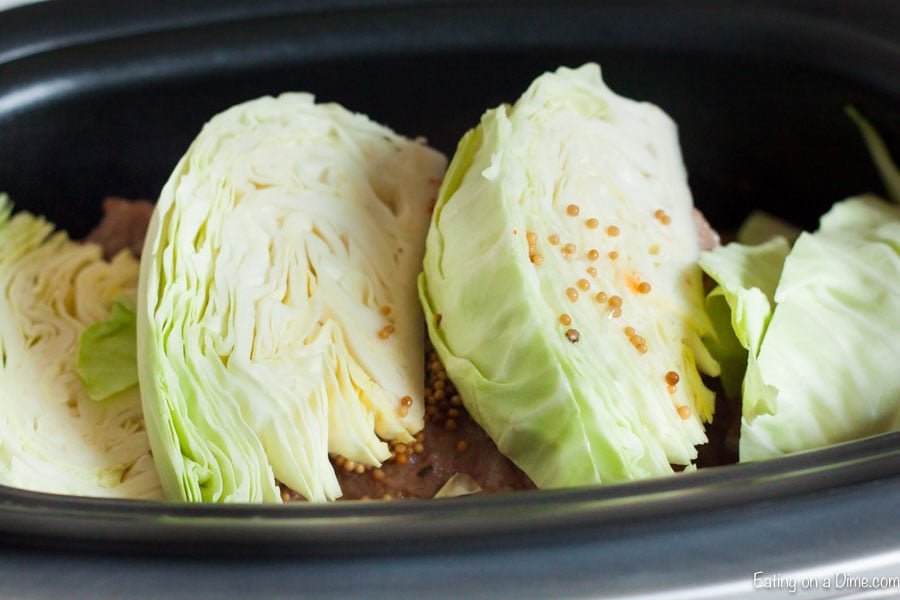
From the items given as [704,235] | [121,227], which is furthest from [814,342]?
[121,227]

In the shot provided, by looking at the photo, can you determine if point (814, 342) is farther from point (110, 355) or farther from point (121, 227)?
point (121, 227)

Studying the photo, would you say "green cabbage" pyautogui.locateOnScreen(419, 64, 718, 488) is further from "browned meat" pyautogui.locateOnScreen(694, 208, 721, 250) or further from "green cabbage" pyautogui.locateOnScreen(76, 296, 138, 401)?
"green cabbage" pyautogui.locateOnScreen(76, 296, 138, 401)

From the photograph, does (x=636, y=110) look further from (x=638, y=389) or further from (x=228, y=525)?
(x=228, y=525)

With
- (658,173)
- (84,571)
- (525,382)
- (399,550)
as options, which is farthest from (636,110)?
(84,571)

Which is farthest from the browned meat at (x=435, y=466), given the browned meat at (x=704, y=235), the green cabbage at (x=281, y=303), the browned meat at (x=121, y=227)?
the browned meat at (x=121, y=227)

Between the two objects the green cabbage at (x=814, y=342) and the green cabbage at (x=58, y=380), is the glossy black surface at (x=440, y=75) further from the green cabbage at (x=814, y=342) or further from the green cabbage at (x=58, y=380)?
the green cabbage at (x=814, y=342)

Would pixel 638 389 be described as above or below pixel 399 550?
below

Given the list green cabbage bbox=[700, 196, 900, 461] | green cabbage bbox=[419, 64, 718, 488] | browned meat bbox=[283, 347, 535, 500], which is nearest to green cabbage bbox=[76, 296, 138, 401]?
browned meat bbox=[283, 347, 535, 500]

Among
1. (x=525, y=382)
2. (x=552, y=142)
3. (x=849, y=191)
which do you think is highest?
(x=552, y=142)
